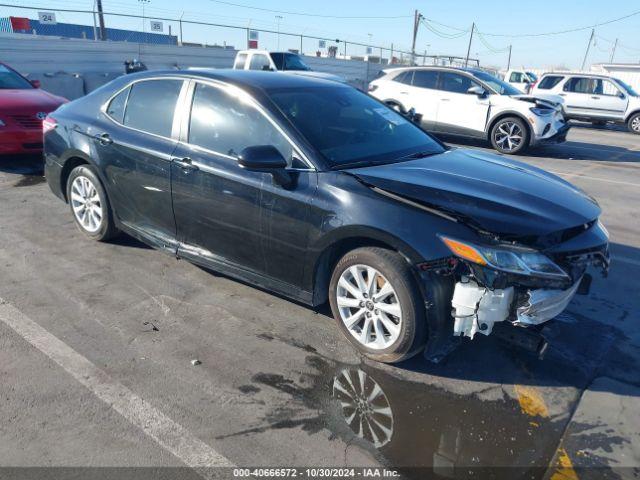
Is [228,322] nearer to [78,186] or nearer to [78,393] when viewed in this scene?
[78,393]

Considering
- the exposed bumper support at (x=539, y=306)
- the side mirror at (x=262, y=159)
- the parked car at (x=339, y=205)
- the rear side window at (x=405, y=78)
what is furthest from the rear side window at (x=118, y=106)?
the rear side window at (x=405, y=78)

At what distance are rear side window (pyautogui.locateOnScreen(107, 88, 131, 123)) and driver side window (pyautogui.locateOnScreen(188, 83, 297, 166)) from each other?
950mm

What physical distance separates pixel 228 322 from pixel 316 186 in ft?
3.91

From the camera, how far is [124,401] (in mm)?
2820

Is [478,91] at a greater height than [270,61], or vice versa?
[270,61]

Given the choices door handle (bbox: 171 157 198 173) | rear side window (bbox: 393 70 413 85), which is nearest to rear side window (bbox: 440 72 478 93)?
rear side window (bbox: 393 70 413 85)

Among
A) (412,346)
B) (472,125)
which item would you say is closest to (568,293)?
(412,346)

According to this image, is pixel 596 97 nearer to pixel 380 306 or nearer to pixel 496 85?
pixel 496 85

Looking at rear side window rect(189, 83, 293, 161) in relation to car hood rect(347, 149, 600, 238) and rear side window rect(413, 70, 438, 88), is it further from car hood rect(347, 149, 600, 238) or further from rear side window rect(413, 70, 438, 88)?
rear side window rect(413, 70, 438, 88)

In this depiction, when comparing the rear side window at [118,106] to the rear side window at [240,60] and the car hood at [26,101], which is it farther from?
the rear side window at [240,60]

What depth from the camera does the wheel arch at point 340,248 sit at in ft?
9.86

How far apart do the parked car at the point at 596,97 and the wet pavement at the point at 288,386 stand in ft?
50.3

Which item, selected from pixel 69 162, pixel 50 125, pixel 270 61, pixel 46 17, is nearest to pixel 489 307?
→ pixel 69 162

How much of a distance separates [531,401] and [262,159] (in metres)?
2.16
